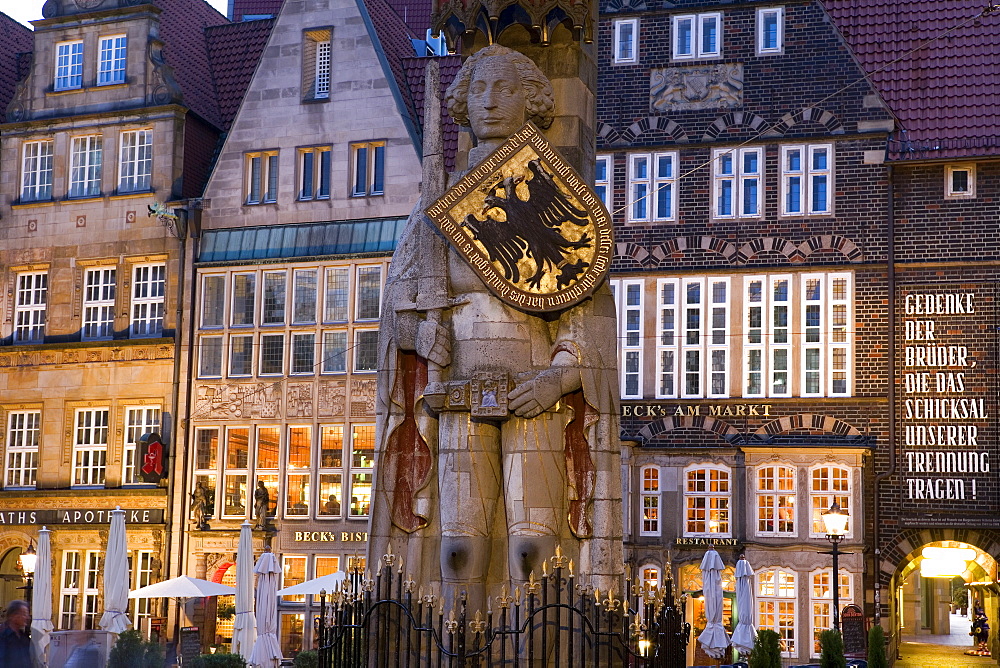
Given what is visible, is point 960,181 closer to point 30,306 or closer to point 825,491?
A: point 825,491

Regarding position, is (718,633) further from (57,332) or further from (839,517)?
(57,332)

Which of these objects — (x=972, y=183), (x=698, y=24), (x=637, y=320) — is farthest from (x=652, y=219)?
(x=972, y=183)

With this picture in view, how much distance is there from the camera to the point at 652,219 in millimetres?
28547

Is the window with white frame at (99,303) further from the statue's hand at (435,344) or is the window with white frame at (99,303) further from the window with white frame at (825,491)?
the statue's hand at (435,344)

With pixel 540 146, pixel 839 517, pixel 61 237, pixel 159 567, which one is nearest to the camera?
pixel 540 146

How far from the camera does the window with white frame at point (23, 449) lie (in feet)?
102

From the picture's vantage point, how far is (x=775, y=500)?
27.5 m

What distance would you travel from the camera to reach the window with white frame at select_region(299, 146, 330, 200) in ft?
98.2

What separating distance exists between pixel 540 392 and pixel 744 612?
12.1 meters

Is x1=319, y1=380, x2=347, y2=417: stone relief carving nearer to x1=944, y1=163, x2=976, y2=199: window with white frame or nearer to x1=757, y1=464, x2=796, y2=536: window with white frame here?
x1=757, y1=464, x2=796, y2=536: window with white frame

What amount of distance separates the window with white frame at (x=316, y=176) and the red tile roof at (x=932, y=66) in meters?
9.83

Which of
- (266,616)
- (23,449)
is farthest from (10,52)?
(266,616)

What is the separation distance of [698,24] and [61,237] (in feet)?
43.3

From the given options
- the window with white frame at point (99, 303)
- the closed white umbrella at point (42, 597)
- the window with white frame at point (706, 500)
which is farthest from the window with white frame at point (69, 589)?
the window with white frame at point (706, 500)
